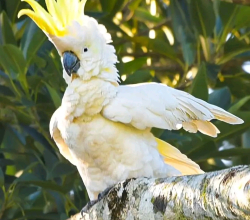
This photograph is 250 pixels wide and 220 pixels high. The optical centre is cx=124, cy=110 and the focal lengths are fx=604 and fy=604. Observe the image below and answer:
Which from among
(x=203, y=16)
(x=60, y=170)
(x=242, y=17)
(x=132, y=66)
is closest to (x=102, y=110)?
(x=60, y=170)

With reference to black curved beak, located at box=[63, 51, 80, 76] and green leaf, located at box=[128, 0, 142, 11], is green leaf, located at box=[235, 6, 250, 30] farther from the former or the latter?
black curved beak, located at box=[63, 51, 80, 76]

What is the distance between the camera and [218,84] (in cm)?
332

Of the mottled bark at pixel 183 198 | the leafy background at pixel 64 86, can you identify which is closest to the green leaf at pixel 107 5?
the leafy background at pixel 64 86

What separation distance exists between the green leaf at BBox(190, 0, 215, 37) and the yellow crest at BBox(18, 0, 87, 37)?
2.98ft

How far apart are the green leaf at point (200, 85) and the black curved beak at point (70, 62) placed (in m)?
0.66

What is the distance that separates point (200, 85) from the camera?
2.69 metres

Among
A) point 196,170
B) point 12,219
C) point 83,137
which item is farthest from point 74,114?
point 12,219

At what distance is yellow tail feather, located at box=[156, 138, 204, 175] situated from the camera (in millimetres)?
2469

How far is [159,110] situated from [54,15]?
0.53 meters

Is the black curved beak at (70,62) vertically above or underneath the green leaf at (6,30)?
above

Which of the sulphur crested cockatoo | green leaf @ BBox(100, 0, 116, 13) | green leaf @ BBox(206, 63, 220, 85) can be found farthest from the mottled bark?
green leaf @ BBox(100, 0, 116, 13)

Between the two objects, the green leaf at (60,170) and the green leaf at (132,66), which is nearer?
the green leaf at (60,170)

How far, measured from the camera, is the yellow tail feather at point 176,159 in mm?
2469

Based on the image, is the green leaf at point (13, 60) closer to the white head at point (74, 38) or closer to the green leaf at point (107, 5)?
the white head at point (74, 38)
